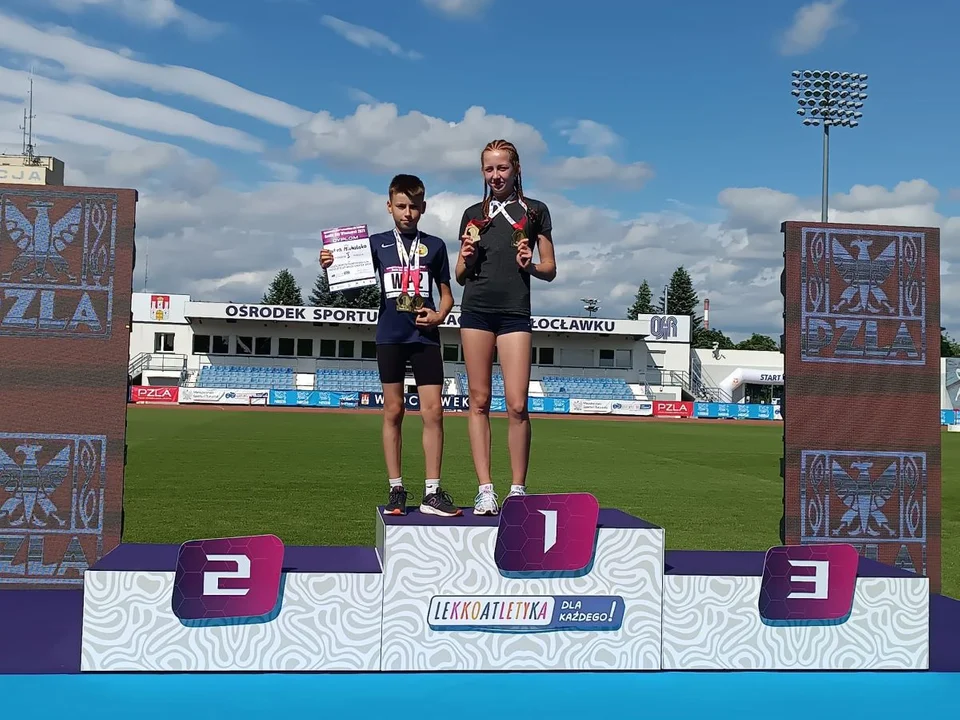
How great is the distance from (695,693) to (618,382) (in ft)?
153

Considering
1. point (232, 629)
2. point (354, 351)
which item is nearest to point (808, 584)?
point (232, 629)

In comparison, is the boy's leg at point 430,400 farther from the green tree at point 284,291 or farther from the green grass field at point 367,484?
the green tree at point 284,291

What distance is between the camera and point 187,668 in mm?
3684

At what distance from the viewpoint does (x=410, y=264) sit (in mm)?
4543

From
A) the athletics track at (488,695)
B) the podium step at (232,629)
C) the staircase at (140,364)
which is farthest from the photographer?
the staircase at (140,364)

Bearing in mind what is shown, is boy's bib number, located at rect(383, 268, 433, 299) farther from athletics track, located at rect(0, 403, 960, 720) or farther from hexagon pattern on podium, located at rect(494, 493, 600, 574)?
athletics track, located at rect(0, 403, 960, 720)

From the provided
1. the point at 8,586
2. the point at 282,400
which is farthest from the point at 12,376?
the point at 282,400

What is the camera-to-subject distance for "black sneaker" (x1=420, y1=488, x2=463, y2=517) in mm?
4281

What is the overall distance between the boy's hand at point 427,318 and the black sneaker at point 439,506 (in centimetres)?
88

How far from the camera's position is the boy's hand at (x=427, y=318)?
14.6 feet

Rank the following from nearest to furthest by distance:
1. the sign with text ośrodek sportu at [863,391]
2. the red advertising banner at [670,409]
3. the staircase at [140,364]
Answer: the sign with text ośrodek sportu at [863,391]
the red advertising banner at [670,409]
the staircase at [140,364]

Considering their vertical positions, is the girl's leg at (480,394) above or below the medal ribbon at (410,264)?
below

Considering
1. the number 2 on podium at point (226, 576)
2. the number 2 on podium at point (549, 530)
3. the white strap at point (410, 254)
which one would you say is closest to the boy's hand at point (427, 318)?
the white strap at point (410, 254)

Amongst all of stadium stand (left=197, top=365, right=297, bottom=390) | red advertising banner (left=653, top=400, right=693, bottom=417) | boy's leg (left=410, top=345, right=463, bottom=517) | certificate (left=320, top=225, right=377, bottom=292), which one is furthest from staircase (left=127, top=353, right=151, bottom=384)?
boy's leg (left=410, top=345, right=463, bottom=517)
